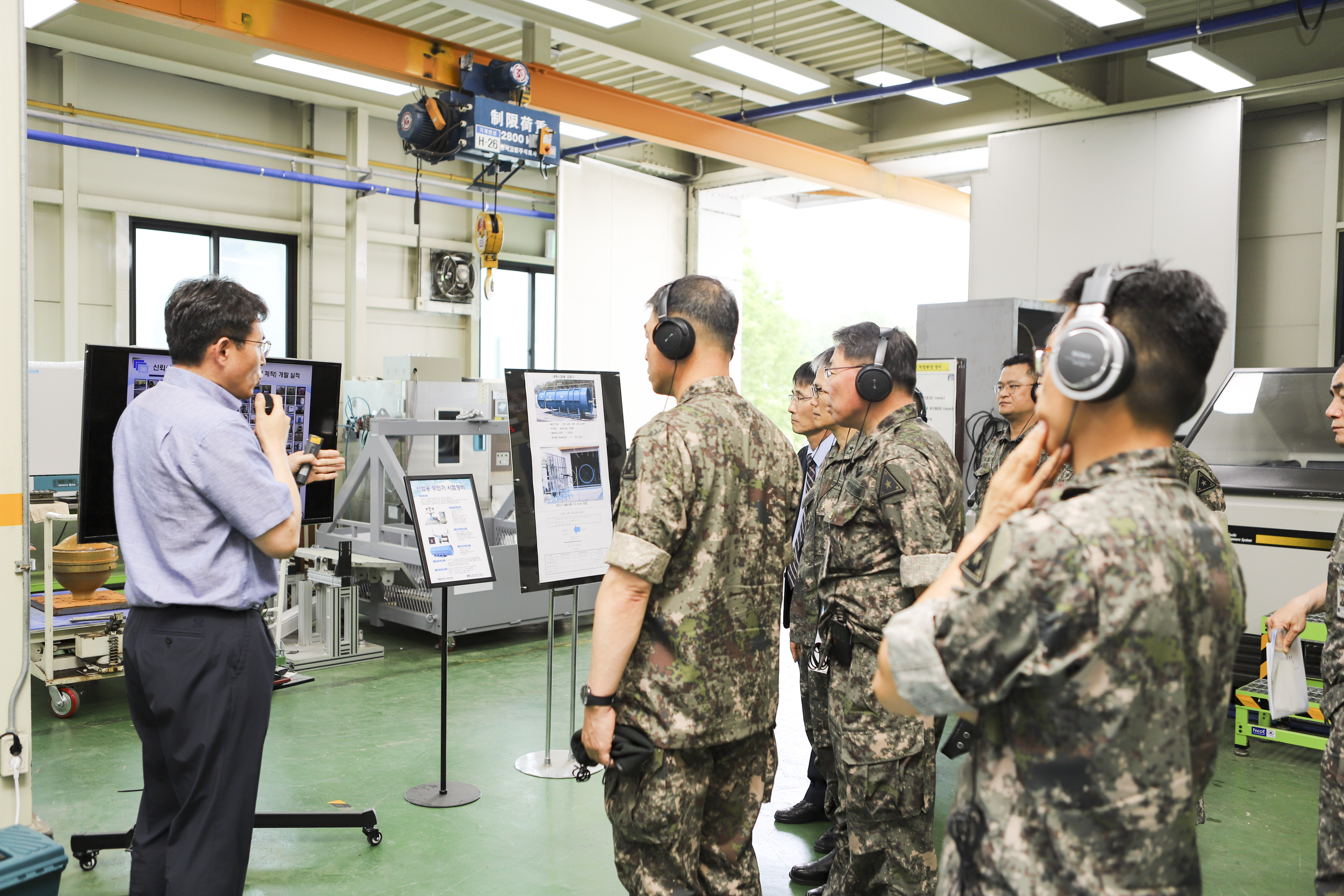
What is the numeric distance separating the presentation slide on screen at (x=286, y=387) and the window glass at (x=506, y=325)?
370 inches

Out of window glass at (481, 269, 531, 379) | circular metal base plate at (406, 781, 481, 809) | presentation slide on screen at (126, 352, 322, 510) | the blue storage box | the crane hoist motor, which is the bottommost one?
circular metal base plate at (406, 781, 481, 809)

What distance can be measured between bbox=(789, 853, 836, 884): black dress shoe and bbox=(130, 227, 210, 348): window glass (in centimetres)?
921

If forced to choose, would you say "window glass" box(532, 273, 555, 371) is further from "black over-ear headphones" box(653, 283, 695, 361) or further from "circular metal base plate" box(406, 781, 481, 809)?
"black over-ear headphones" box(653, 283, 695, 361)

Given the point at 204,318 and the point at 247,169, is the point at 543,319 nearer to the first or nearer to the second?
the point at 247,169

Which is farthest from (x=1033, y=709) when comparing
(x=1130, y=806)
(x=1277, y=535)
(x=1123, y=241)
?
(x=1123, y=241)

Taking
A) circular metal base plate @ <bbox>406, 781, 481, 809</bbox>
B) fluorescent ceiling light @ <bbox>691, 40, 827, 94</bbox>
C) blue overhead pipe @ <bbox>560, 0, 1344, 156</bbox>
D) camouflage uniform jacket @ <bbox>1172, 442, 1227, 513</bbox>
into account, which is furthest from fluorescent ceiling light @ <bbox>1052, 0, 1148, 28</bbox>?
circular metal base plate @ <bbox>406, 781, 481, 809</bbox>

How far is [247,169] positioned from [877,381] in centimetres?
911

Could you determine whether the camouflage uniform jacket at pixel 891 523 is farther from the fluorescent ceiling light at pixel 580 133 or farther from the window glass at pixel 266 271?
the window glass at pixel 266 271

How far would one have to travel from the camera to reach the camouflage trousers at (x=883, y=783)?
2771 mm

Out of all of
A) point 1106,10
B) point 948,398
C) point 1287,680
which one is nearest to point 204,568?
point 1287,680

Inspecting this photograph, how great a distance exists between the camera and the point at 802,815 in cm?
404

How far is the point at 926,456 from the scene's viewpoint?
9.42 ft

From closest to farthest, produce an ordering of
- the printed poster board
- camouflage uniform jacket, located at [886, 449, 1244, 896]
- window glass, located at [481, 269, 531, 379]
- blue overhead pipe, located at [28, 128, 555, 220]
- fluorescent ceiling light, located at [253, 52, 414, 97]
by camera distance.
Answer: camouflage uniform jacket, located at [886, 449, 1244, 896], the printed poster board, blue overhead pipe, located at [28, 128, 555, 220], fluorescent ceiling light, located at [253, 52, 414, 97], window glass, located at [481, 269, 531, 379]

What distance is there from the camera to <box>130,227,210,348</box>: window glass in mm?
10055
